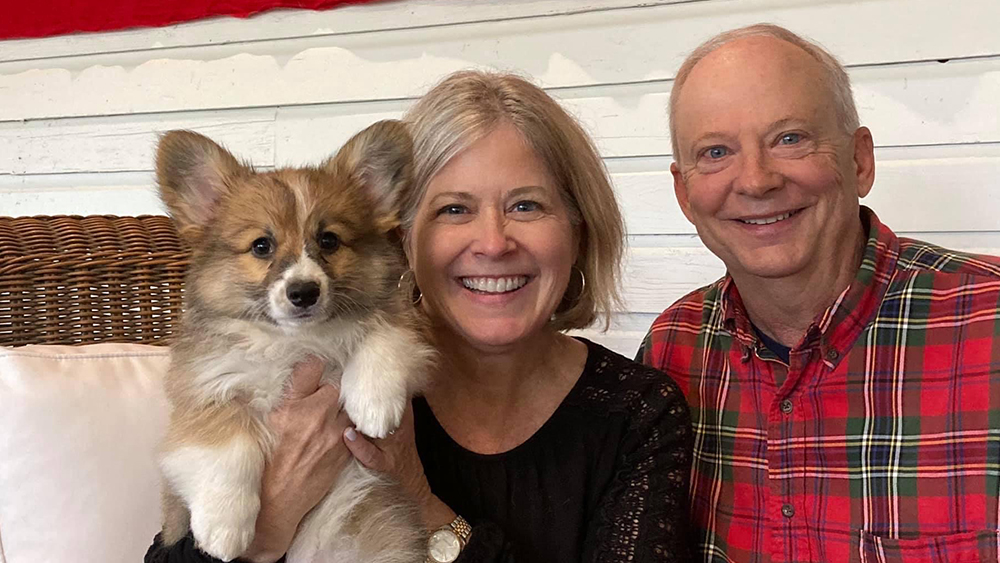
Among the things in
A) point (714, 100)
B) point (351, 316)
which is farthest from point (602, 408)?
point (714, 100)

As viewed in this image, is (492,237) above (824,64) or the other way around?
the other way around

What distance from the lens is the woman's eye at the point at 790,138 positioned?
6.17ft

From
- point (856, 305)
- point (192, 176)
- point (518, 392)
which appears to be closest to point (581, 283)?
point (518, 392)

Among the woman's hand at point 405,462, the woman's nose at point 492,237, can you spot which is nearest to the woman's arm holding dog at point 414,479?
the woman's hand at point 405,462

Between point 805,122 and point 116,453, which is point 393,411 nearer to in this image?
point 116,453

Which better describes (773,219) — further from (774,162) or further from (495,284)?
(495,284)

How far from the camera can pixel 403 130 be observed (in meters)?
1.75

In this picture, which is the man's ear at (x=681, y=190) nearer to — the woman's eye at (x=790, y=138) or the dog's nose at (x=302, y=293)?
the woman's eye at (x=790, y=138)

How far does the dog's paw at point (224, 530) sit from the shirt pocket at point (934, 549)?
1.29m

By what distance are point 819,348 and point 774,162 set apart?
1.47ft

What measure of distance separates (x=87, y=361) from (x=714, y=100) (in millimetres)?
1688

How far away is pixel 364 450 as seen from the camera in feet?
5.40

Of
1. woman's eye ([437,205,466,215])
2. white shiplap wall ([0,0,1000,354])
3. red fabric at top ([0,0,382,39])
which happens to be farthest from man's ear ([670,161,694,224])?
red fabric at top ([0,0,382,39])

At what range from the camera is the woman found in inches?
69.2
